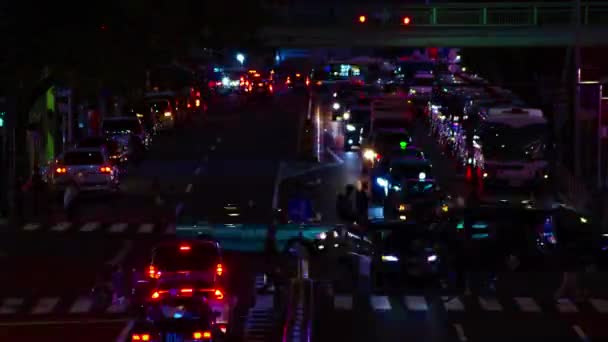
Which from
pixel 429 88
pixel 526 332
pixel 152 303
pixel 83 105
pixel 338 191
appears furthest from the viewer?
pixel 429 88

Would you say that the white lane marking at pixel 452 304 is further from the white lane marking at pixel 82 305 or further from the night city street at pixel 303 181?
the white lane marking at pixel 82 305

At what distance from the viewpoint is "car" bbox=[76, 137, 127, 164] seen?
45.0m

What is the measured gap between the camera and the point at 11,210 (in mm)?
39219

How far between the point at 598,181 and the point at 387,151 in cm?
1238

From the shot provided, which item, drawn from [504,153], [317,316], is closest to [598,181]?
[504,153]

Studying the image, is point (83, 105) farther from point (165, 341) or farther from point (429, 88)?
point (165, 341)

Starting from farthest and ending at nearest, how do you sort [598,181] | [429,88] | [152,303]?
[429,88] < [598,181] < [152,303]

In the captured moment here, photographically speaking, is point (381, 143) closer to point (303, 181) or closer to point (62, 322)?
point (303, 181)

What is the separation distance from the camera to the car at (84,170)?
42375mm

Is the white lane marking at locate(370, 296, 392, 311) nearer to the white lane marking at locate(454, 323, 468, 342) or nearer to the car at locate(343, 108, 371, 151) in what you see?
the white lane marking at locate(454, 323, 468, 342)

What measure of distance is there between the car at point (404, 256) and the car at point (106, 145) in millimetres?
19381

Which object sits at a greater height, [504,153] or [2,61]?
[2,61]

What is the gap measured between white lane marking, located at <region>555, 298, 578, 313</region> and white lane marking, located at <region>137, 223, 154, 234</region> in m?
14.5

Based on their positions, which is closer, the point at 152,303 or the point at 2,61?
the point at 152,303
